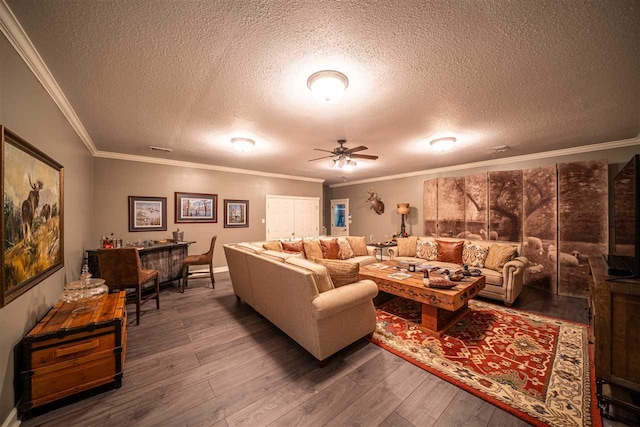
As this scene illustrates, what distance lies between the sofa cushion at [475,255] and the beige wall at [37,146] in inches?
222

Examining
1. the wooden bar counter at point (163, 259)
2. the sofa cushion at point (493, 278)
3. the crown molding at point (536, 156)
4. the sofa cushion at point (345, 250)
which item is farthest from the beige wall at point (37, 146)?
the crown molding at point (536, 156)

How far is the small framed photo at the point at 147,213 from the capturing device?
15.8ft

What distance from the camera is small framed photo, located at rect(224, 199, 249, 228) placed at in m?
6.00

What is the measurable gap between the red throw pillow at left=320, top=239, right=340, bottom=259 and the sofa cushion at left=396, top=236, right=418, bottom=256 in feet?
5.16

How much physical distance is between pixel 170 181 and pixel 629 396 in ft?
23.2

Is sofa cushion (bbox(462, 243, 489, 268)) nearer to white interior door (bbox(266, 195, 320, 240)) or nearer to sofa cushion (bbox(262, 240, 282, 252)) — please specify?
sofa cushion (bbox(262, 240, 282, 252))

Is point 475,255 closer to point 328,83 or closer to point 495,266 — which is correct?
point 495,266

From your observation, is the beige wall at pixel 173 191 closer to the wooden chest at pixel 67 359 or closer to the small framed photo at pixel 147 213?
the small framed photo at pixel 147 213

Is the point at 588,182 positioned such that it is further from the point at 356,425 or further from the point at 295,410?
the point at 295,410

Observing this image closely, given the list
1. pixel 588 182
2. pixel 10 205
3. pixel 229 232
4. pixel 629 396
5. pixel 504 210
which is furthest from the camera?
pixel 229 232

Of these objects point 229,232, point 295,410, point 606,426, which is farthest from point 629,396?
point 229,232

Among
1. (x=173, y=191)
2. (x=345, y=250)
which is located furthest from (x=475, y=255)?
(x=173, y=191)

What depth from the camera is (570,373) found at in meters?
2.04

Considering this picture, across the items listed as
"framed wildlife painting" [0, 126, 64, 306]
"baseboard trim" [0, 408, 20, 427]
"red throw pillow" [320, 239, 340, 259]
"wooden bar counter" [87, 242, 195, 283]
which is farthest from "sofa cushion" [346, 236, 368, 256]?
"baseboard trim" [0, 408, 20, 427]
